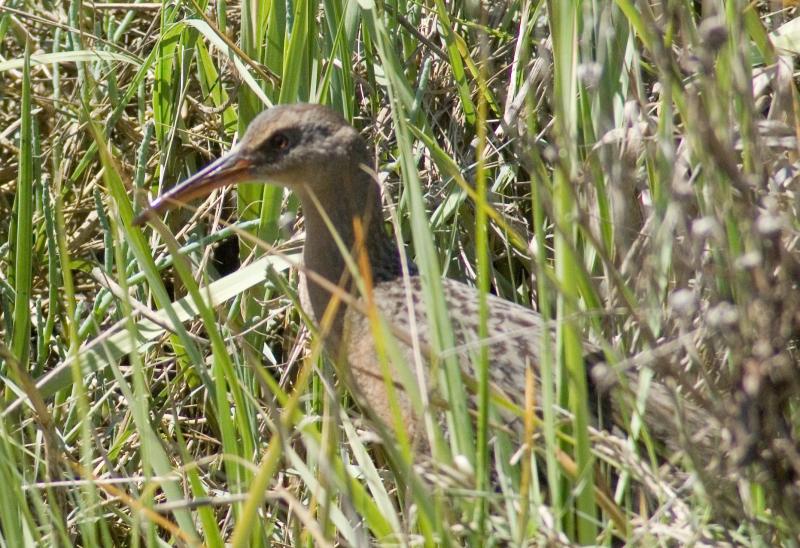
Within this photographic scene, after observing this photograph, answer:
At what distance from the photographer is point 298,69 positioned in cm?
325

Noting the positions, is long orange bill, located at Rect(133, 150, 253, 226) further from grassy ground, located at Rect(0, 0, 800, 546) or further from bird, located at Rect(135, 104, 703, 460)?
grassy ground, located at Rect(0, 0, 800, 546)

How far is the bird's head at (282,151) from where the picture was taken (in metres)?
3.03

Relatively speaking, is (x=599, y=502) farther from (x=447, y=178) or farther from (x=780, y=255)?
(x=447, y=178)

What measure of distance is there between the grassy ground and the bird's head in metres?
0.14

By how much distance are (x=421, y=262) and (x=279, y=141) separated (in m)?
0.99

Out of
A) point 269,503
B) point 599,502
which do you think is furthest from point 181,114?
point 599,502

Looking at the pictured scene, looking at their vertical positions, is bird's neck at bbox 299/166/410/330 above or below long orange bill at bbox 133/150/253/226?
below

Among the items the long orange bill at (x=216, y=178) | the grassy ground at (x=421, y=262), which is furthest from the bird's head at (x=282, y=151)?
the grassy ground at (x=421, y=262)

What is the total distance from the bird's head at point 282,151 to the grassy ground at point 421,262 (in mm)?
139

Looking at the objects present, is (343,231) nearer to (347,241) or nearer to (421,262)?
(347,241)

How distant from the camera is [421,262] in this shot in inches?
84.9

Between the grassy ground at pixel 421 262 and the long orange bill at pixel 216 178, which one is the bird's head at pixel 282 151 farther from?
the grassy ground at pixel 421 262

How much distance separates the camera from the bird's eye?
3045mm

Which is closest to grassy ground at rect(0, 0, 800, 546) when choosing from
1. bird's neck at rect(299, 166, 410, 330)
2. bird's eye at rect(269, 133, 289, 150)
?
bird's neck at rect(299, 166, 410, 330)
